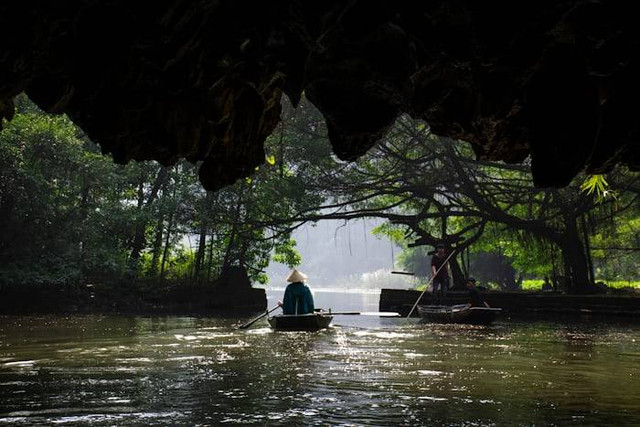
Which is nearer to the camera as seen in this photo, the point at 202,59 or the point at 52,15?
the point at 52,15

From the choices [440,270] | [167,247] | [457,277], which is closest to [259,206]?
[167,247]

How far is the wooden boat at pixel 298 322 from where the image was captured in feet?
54.2

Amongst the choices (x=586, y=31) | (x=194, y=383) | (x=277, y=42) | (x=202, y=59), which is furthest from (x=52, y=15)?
(x=194, y=383)

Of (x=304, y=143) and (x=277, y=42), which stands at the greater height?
(x=304, y=143)

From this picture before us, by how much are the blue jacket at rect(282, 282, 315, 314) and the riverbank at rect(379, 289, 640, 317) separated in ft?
30.2

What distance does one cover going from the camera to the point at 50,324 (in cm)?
1834

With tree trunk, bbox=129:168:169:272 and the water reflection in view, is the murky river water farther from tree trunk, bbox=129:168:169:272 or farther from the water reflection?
tree trunk, bbox=129:168:169:272

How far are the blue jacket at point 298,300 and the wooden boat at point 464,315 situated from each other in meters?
5.16

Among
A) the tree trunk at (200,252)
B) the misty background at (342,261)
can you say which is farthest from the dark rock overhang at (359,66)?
the misty background at (342,261)

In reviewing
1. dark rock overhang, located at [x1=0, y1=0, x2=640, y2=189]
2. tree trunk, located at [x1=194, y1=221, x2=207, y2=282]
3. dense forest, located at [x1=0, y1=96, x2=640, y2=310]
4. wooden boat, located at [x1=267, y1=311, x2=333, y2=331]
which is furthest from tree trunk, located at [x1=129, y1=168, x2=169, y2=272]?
dark rock overhang, located at [x1=0, y1=0, x2=640, y2=189]

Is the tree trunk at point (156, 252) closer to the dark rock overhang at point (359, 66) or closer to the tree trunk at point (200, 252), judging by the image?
the tree trunk at point (200, 252)

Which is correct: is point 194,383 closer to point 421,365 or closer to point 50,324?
point 421,365

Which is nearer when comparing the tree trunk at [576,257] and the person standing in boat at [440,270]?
the person standing in boat at [440,270]

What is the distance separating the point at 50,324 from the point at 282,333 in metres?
7.17
